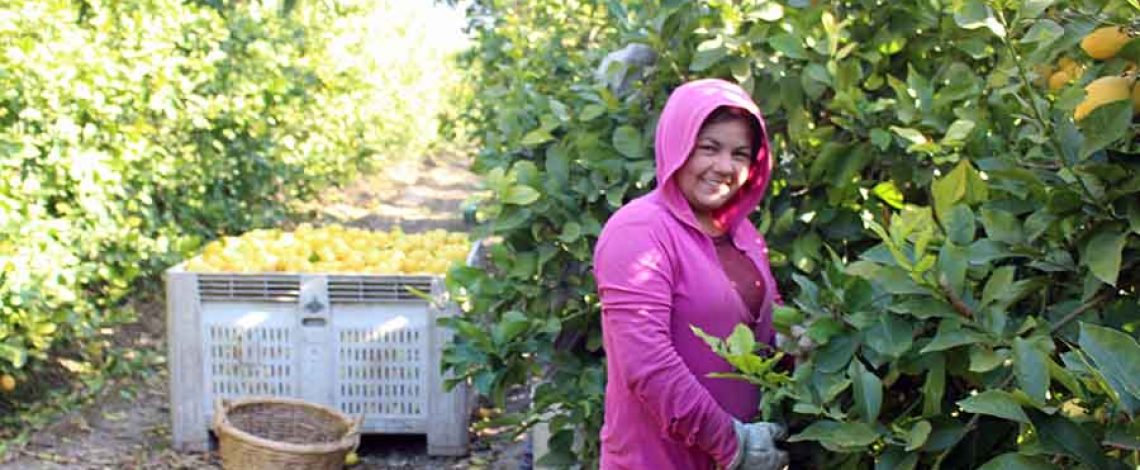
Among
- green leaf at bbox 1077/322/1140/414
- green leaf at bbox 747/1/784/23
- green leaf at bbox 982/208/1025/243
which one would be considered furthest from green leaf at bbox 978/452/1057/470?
green leaf at bbox 747/1/784/23

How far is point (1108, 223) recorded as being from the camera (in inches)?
61.0

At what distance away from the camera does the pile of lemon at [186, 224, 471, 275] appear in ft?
17.1

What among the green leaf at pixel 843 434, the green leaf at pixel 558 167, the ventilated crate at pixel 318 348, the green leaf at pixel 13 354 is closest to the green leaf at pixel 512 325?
the green leaf at pixel 558 167

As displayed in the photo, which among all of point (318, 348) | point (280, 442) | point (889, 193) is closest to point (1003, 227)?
point (889, 193)

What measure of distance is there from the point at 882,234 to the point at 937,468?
1.04ft

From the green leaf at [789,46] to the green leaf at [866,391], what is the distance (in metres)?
1.10

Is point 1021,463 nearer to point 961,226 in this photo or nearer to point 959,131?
point 961,226

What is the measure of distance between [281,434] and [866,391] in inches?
138

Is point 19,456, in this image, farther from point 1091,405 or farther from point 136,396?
point 1091,405

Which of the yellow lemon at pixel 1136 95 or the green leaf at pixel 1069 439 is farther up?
the yellow lemon at pixel 1136 95

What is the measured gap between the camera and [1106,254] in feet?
4.95

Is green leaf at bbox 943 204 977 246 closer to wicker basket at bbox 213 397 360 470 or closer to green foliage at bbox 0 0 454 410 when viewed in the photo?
green foliage at bbox 0 0 454 410

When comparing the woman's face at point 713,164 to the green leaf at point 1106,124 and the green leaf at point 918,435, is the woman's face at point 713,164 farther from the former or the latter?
the green leaf at point 1106,124

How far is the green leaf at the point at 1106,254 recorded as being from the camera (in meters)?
1.48
